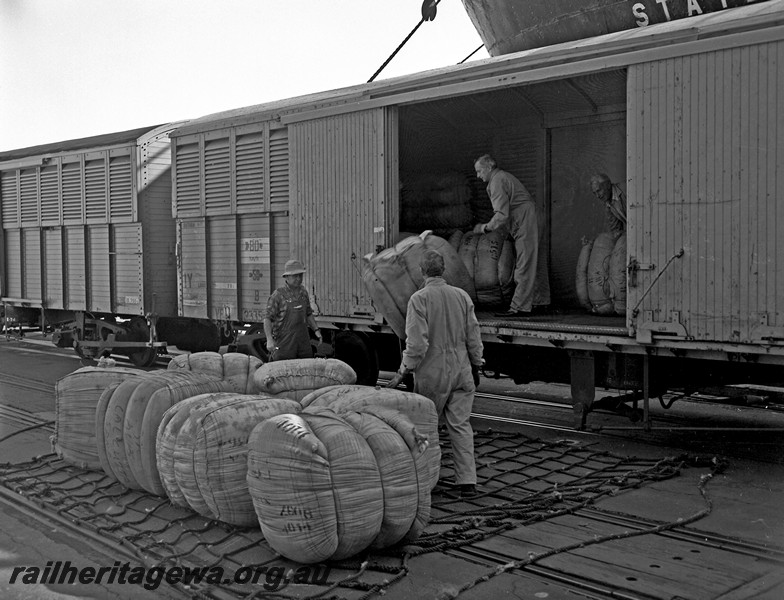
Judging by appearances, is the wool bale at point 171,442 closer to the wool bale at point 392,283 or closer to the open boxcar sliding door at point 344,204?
the wool bale at point 392,283

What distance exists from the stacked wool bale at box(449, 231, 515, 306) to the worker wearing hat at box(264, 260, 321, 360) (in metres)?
2.33

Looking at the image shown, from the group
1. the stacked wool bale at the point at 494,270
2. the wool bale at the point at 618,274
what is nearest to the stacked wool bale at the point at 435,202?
the stacked wool bale at the point at 494,270

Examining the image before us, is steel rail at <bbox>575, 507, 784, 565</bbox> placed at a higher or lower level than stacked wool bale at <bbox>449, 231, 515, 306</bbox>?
lower

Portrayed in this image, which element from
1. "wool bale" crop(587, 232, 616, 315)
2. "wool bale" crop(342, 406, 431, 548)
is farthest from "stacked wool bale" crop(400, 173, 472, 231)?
"wool bale" crop(342, 406, 431, 548)

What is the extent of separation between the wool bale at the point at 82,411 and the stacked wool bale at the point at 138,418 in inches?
12.9

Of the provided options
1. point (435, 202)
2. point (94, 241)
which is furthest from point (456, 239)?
point (94, 241)

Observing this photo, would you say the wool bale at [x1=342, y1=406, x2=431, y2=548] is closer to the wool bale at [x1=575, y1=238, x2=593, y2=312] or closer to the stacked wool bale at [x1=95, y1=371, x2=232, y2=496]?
the stacked wool bale at [x1=95, y1=371, x2=232, y2=496]

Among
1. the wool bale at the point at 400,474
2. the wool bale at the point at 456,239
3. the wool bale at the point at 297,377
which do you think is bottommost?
the wool bale at the point at 400,474

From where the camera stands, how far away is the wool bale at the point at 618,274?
9453 millimetres

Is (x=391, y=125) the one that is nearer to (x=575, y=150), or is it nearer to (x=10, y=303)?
(x=575, y=150)

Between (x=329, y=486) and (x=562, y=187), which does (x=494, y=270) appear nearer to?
(x=562, y=187)

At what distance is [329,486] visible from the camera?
5.25 meters

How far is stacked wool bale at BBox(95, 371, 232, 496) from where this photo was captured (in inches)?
269

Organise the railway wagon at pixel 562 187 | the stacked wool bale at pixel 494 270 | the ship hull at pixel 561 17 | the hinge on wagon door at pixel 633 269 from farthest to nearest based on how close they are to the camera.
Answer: the ship hull at pixel 561 17 → the stacked wool bale at pixel 494 270 → the hinge on wagon door at pixel 633 269 → the railway wagon at pixel 562 187
